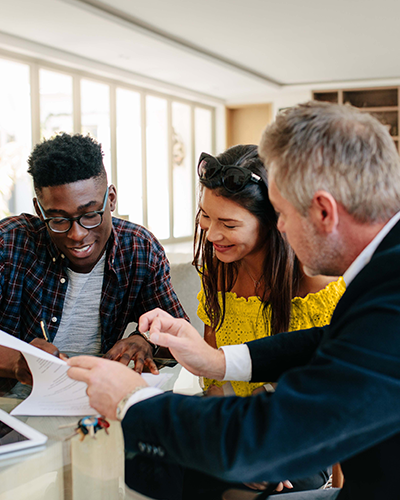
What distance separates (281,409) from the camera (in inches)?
29.1

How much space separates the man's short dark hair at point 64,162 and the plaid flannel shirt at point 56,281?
259mm

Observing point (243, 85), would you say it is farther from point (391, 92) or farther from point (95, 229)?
point (95, 229)

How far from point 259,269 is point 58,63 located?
244 inches

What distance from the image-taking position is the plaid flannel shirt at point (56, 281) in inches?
74.2

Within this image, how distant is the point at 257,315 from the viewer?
1767 millimetres

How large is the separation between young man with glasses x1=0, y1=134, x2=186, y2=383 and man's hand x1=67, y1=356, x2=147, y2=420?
0.73 metres

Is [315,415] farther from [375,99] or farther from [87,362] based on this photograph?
[375,99]

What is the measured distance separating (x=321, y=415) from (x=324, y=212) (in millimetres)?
323

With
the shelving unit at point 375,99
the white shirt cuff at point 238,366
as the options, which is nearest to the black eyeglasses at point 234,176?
the white shirt cuff at point 238,366

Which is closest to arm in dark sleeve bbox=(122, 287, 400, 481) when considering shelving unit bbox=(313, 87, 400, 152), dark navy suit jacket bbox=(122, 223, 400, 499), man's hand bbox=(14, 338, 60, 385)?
dark navy suit jacket bbox=(122, 223, 400, 499)

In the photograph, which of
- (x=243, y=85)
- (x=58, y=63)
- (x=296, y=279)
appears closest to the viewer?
(x=296, y=279)

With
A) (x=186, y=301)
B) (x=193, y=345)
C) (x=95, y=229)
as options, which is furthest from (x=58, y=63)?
(x=193, y=345)

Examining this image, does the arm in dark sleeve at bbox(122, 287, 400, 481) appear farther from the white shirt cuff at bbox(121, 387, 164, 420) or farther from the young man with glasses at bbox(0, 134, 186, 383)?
the young man with glasses at bbox(0, 134, 186, 383)

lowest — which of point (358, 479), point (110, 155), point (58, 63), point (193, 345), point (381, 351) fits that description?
point (358, 479)
